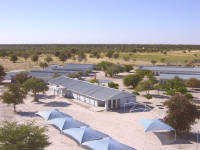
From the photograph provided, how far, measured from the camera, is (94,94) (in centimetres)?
3578

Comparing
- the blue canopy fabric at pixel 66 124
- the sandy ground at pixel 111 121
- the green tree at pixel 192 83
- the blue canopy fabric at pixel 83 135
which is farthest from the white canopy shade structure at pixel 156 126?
the green tree at pixel 192 83

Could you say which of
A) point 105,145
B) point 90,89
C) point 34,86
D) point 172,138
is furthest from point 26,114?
point 172,138

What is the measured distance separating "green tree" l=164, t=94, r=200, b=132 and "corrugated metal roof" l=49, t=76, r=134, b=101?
1153 cm

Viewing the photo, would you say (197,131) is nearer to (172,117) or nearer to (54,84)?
(172,117)

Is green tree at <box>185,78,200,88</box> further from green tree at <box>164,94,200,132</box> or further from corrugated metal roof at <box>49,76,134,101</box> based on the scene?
green tree at <box>164,94,200,132</box>

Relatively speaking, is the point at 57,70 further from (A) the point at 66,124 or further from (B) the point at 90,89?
(A) the point at 66,124

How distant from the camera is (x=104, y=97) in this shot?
3369cm

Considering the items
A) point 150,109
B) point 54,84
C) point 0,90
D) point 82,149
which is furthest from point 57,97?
point 82,149

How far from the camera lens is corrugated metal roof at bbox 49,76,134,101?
34.1 meters

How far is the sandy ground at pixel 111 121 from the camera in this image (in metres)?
21.3

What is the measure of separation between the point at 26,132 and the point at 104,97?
1929 centimetres

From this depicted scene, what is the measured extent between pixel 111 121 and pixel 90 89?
11046 millimetres

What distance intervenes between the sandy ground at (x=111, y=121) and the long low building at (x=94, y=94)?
4.74ft

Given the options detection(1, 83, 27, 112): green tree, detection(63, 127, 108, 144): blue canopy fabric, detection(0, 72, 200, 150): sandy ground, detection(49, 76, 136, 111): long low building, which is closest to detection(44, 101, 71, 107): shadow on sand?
detection(0, 72, 200, 150): sandy ground
